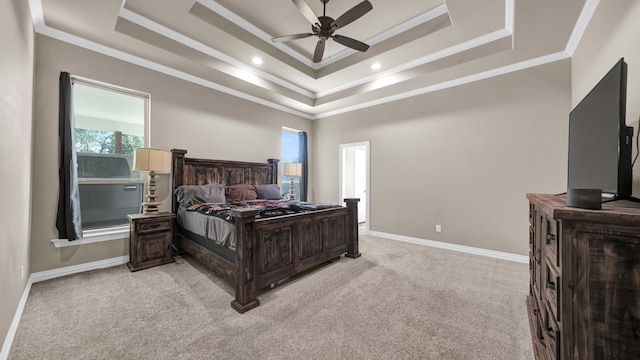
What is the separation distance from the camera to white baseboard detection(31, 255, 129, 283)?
105 inches

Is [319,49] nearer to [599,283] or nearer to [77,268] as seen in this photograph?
[599,283]

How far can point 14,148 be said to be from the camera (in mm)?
1889

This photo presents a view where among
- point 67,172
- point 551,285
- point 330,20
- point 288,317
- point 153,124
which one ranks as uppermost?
point 330,20

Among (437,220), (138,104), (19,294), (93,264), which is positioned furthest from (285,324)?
(138,104)

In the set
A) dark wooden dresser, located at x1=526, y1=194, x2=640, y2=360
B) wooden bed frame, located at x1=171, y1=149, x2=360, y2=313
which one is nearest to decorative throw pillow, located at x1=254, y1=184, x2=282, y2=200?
wooden bed frame, located at x1=171, y1=149, x2=360, y2=313

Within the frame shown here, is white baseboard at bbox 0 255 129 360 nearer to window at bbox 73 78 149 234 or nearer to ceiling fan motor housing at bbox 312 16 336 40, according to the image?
window at bbox 73 78 149 234

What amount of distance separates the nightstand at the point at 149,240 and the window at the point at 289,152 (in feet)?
9.30

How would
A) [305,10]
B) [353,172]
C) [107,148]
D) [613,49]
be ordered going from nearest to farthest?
[613,49]
[305,10]
[107,148]
[353,172]

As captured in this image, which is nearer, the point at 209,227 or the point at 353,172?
the point at 209,227

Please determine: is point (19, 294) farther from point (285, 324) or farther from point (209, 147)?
point (209, 147)

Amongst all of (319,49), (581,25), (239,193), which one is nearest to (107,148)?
(239,193)

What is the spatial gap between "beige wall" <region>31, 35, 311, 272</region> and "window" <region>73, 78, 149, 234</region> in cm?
20

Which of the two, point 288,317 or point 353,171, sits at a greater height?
point 353,171

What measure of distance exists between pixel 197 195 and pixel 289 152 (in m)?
2.70
